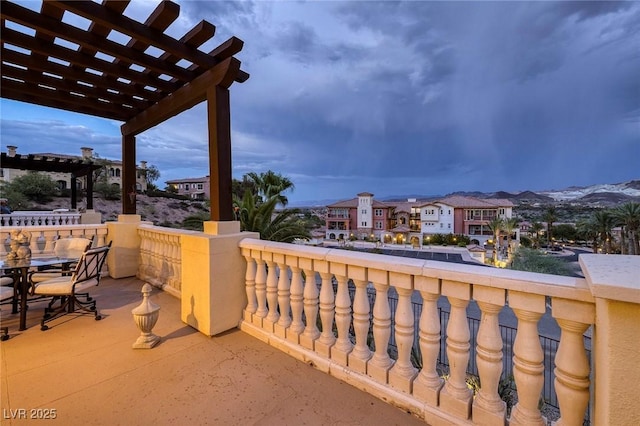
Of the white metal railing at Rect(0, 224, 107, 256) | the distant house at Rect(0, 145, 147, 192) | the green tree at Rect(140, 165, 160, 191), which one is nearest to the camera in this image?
the white metal railing at Rect(0, 224, 107, 256)

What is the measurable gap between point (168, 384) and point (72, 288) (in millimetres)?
2049

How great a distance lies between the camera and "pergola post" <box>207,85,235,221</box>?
2928mm

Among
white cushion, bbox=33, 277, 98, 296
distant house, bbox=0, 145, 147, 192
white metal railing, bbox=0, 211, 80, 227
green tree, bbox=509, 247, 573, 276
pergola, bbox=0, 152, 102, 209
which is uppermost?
distant house, bbox=0, 145, 147, 192

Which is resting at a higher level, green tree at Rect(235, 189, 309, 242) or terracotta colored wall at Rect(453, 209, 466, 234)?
green tree at Rect(235, 189, 309, 242)

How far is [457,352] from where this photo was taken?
1.57 metres

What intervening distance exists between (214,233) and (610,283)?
306 cm

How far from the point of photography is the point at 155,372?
2.15 m

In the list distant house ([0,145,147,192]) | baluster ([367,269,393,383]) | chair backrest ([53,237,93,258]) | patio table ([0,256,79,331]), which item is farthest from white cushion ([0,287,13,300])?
distant house ([0,145,147,192])

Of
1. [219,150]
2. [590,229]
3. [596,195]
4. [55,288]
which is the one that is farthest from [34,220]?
[596,195]

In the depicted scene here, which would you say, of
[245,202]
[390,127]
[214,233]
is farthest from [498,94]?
[214,233]

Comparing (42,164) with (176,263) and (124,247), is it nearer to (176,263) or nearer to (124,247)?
(124,247)

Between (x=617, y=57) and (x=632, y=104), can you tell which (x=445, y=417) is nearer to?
(x=617, y=57)

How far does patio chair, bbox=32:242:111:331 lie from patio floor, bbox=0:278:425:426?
1.15 feet

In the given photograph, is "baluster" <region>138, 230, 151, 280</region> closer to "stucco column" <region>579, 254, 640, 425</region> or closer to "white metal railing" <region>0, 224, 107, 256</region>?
"white metal railing" <region>0, 224, 107, 256</region>
